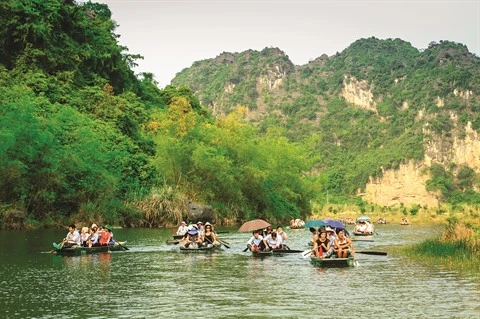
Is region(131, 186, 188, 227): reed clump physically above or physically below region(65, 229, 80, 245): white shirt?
above

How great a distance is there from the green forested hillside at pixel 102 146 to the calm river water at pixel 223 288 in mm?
19089

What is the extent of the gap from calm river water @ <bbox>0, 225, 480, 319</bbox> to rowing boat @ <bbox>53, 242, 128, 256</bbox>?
0.60 m

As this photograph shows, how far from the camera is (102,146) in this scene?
56000mm

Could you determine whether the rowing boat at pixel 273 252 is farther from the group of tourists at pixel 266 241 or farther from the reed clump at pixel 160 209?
the reed clump at pixel 160 209

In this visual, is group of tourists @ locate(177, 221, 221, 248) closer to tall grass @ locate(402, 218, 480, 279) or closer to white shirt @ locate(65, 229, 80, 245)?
white shirt @ locate(65, 229, 80, 245)

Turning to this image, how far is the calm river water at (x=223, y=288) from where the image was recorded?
51.4 feet

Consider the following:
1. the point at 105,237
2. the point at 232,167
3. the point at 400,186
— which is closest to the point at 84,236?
the point at 105,237

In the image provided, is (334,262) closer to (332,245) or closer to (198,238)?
(332,245)

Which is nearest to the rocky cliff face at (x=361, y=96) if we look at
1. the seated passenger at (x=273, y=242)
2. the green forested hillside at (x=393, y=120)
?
the green forested hillside at (x=393, y=120)

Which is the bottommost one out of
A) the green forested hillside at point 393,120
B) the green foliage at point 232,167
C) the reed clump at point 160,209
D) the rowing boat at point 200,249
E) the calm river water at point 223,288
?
the calm river water at point 223,288

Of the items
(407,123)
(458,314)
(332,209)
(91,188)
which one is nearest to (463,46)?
(407,123)

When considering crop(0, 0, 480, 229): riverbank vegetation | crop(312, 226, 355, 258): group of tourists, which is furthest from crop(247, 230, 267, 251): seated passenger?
crop(0, 0, 480, 229): riverbank vegetation

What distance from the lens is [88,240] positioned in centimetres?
3116

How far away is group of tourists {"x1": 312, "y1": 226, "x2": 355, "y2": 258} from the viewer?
25.3m
